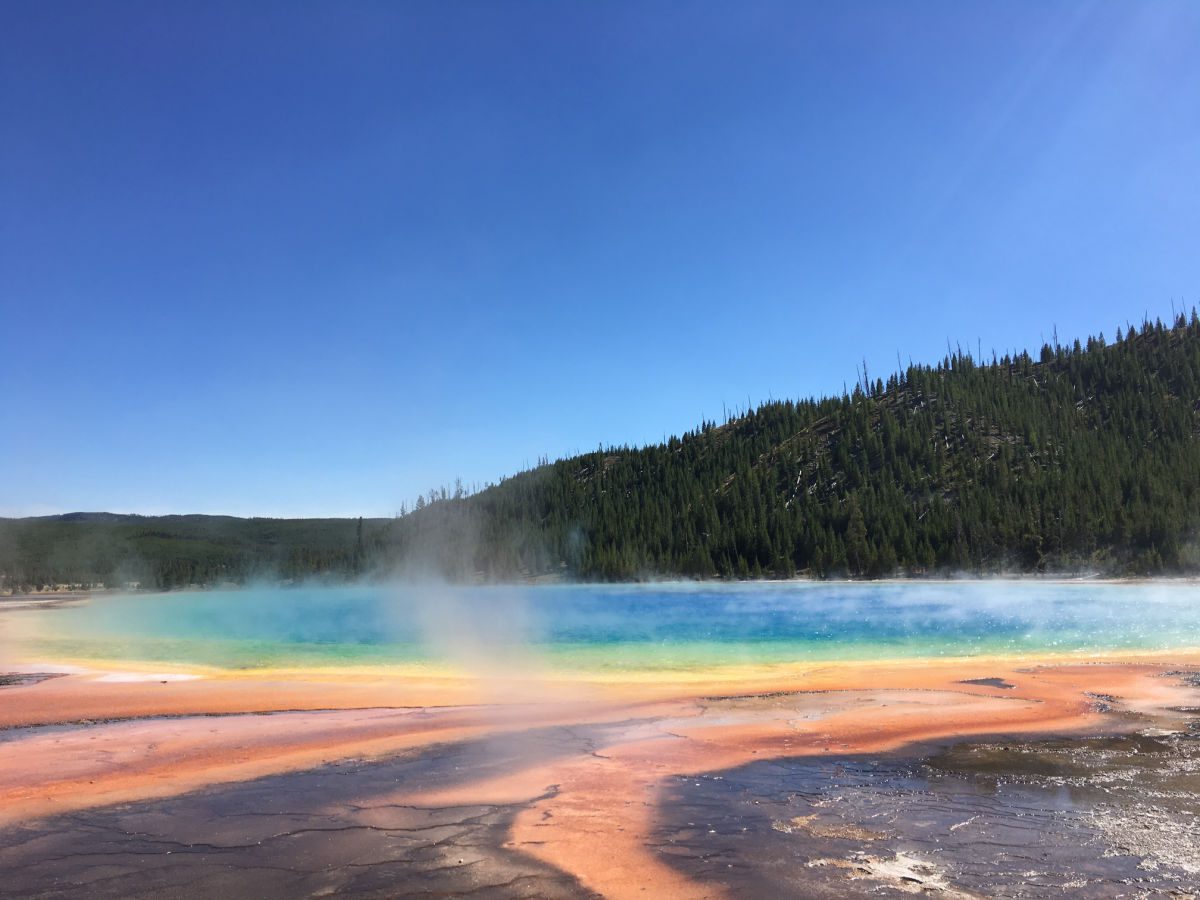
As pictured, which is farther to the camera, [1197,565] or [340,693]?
[1197,565]

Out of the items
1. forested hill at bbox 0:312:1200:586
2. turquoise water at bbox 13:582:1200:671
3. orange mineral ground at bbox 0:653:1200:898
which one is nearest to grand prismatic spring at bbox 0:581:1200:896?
orange mineral ground at bbox 0:653:1200:898

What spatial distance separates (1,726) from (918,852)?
52.4ft

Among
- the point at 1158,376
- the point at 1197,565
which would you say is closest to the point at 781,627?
the point at 1197,565

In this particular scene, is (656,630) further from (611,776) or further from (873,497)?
(873,497)

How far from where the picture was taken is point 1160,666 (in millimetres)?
22141

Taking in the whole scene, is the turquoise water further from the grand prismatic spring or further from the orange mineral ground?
the orange mineral ground

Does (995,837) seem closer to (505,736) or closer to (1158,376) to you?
(505,736)

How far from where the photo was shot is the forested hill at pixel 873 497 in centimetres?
9825

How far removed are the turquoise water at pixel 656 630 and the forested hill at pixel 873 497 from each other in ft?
97.8

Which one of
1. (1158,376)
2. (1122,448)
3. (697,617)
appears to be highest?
(1158,376)

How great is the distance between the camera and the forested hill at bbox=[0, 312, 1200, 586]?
9825cm

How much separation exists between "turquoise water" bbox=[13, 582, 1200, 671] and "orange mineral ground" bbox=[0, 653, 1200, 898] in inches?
207

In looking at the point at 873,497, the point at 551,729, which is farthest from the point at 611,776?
the point at 873,497

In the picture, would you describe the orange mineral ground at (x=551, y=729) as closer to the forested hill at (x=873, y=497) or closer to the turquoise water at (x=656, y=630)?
the turquoise water at (x=656, y=630)
